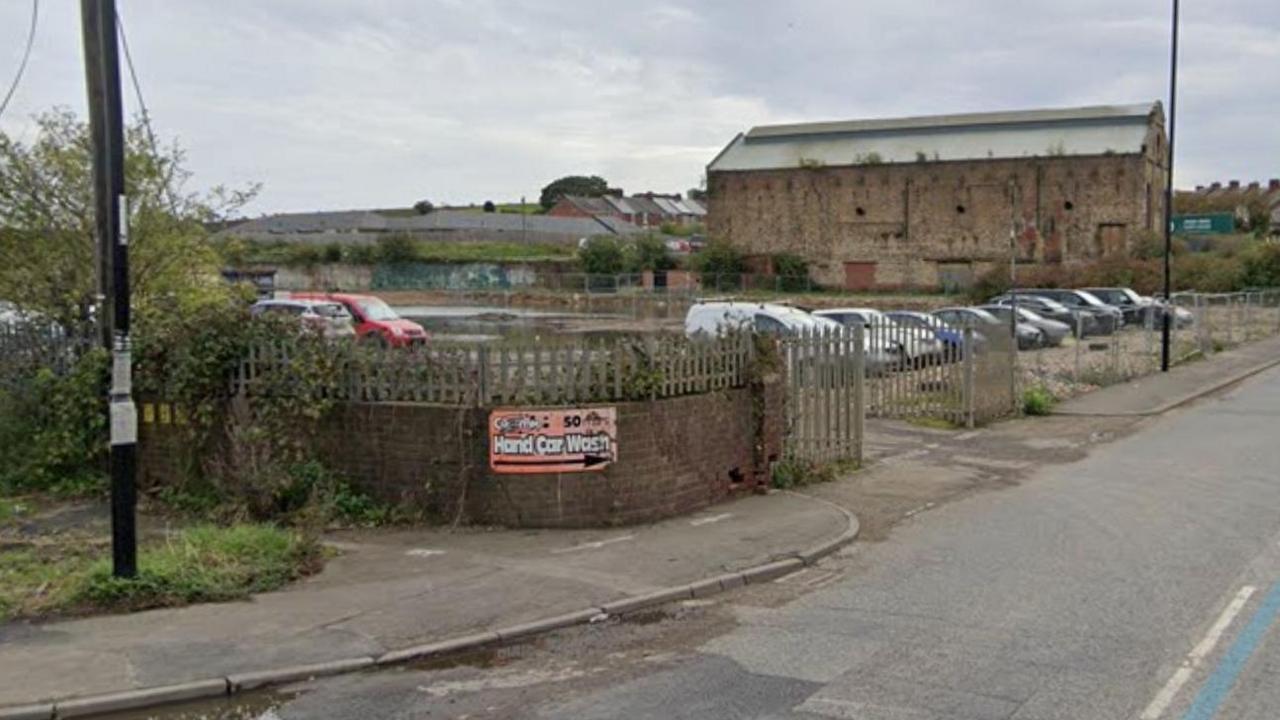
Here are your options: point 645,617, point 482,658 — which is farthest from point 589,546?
point 482,658

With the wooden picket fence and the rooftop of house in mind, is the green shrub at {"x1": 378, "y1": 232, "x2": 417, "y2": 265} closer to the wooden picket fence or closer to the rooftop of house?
the rooftop of house

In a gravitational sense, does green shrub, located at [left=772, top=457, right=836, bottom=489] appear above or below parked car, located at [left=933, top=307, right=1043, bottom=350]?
below

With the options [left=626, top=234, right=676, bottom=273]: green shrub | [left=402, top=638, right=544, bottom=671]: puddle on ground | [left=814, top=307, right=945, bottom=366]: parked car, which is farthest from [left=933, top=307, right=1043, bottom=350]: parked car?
[left=626, top=234, right=676, bottom=273]: green shrub

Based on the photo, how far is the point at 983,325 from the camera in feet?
64.6

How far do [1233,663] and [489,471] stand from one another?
20.5 ft

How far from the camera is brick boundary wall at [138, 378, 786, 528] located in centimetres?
1045

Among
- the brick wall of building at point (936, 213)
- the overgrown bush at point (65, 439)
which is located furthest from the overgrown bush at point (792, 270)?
the overgrown bush at point (65, 439)

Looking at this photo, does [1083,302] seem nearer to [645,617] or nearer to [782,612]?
[782,612]

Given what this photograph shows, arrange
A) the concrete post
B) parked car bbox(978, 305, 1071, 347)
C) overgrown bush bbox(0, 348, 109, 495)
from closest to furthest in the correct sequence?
1. overgrown bush bbox(0, 348, 109, 495)
2. the concrete post
3. parked car bbox(978, 305, 1071, 347)

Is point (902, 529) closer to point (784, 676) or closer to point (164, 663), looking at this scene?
point (784, 676)

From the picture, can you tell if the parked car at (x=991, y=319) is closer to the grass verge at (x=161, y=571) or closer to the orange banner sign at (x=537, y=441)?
the orange banner sign at (x=537, y=441)

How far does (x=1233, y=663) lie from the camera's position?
258 inches

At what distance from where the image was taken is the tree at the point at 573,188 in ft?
609

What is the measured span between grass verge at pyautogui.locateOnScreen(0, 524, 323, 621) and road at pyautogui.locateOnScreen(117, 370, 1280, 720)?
2068 mm
